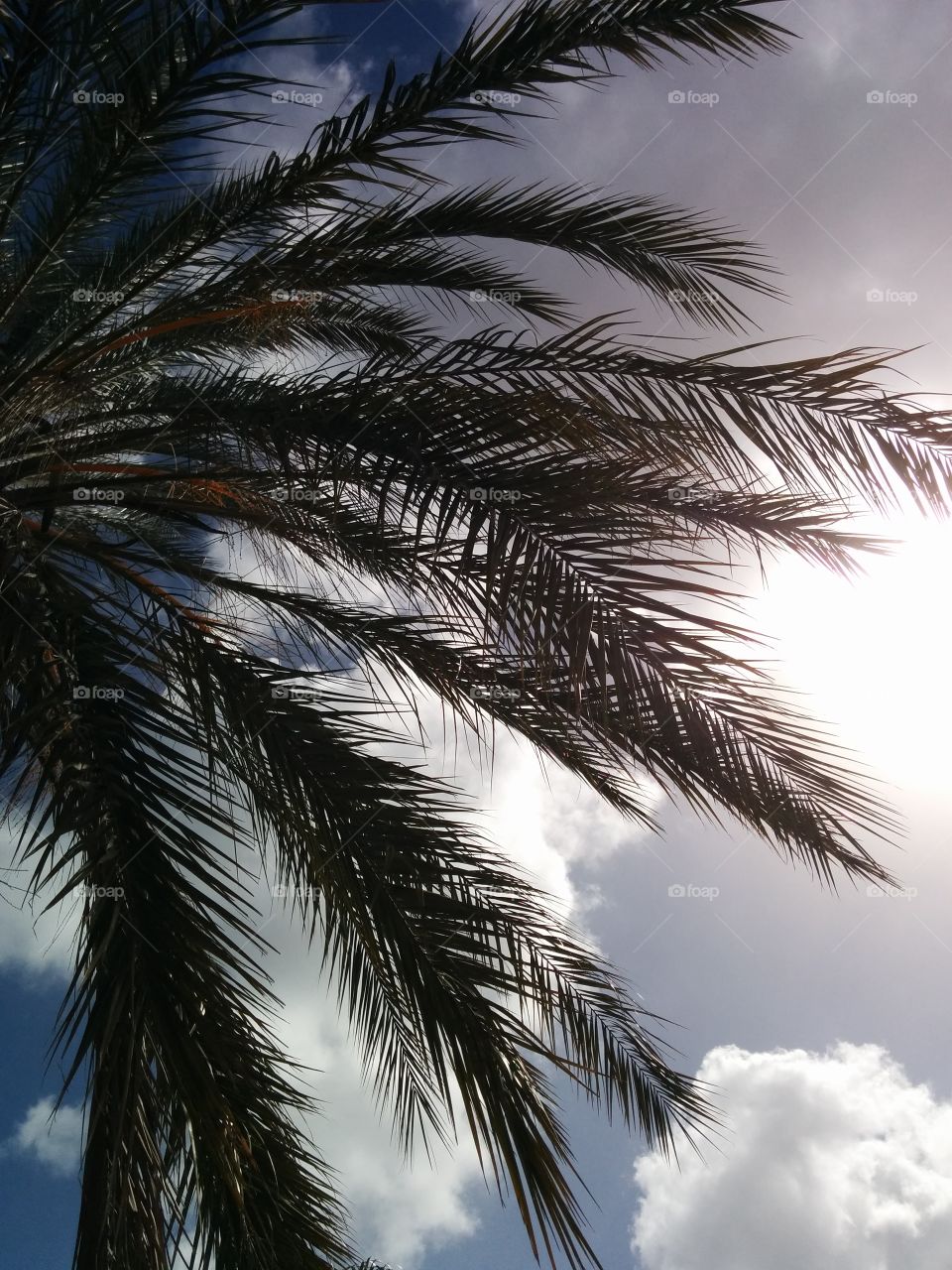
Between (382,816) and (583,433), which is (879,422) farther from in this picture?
(382,816)

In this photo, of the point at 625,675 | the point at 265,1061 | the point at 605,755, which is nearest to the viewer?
the point at 265,1061

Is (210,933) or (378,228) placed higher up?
(378,228)

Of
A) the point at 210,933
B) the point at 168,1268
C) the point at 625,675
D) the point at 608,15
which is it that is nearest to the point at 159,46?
the point at 608,15

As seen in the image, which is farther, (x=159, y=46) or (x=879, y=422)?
(x=159, y=46)

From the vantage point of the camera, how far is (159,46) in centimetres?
361

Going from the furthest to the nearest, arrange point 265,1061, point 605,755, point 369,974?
point 605,755 → point 369,974 → point 265,1061

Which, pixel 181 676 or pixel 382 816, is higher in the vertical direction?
pixel 181 676

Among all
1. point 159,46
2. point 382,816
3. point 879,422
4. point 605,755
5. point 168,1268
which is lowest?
point 168,1268

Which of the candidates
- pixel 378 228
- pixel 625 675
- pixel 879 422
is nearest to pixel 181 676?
pixel 625 675

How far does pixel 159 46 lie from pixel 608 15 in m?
1.80

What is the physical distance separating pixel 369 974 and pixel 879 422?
2.82 metres

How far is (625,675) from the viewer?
3143 mm

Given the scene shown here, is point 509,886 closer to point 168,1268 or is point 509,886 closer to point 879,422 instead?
point 168,1268

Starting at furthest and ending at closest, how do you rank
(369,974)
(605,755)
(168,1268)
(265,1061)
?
(605,755)
(369,974)
(265,1061)
(168,1268)
